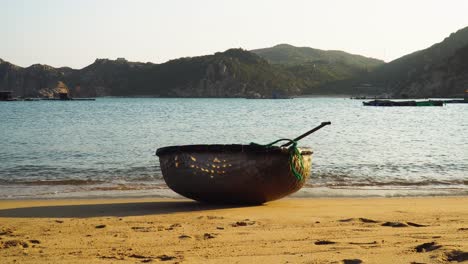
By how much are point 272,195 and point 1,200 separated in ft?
18.6

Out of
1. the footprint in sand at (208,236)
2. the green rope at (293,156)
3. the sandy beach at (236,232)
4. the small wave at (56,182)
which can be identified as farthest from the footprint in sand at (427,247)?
the small wave at (56,182)

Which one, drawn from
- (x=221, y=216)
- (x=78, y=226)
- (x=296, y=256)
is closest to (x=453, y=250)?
(x=296, y=256)

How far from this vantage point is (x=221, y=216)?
9.35m

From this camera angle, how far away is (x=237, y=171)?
1046 centimetres

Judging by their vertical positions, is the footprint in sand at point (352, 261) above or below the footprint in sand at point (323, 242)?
above

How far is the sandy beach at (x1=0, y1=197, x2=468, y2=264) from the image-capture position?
6.27 m

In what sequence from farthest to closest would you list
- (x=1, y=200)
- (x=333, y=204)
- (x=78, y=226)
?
(x=1, y=200)
(x=333, y=204)
(x=78, y=226)

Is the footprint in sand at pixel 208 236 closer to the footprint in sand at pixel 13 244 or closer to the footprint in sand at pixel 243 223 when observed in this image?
the footprint in sand at pixel 243 223

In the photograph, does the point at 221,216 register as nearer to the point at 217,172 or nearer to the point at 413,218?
the point at 217,172

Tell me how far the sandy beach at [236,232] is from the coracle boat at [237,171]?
279mm

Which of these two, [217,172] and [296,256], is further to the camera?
[217,172]

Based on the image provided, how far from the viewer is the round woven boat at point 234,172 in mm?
10469

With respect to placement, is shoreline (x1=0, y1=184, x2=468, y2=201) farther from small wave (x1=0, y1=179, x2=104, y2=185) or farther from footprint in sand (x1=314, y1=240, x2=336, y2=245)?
footprint in sand (x1=314, y1=240, x2=336, y2=245)

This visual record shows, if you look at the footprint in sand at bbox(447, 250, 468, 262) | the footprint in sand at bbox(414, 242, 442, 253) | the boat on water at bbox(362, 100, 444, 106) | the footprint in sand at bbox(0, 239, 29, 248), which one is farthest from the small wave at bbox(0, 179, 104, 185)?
the boat on water at bbox(362, 100, 444, 106)
